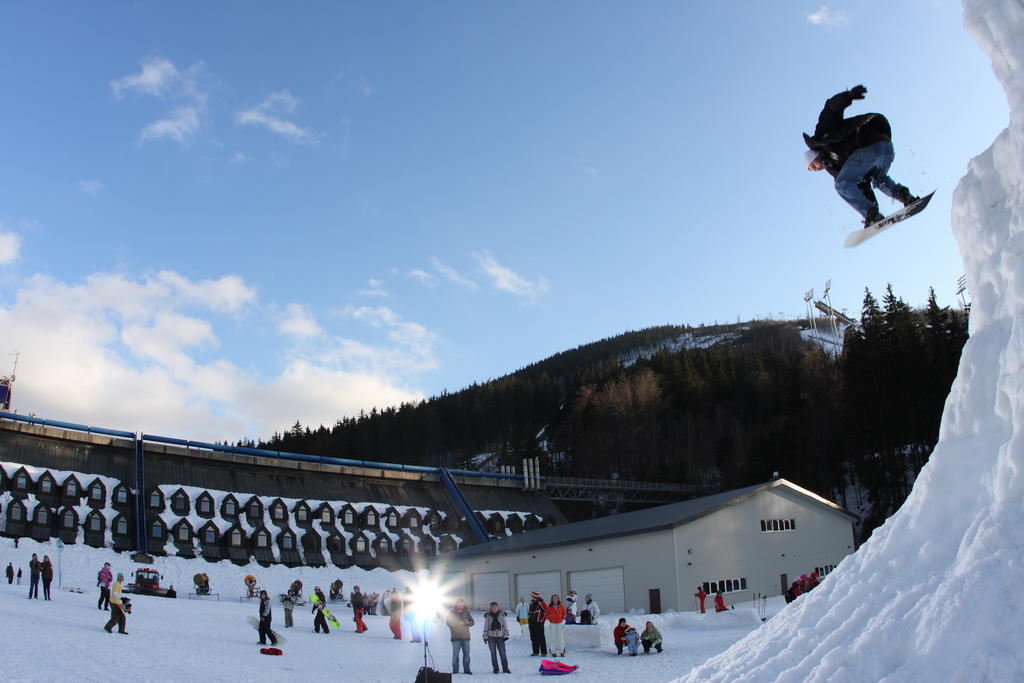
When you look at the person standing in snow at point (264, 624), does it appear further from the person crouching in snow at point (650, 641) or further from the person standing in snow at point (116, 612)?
the person crouching in snow at point (650, 641)

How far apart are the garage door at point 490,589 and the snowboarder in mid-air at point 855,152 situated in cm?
3407

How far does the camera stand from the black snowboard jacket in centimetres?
683

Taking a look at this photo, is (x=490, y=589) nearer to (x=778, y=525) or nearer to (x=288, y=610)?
(x=778, y=525)

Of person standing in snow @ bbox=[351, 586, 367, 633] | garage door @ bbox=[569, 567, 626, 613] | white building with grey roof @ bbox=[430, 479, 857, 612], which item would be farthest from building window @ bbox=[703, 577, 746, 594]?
person standing in snow @ bbox=[351, 586, 367, 633]

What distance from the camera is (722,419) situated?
264ft

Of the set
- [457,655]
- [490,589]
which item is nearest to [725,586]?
[490,589]

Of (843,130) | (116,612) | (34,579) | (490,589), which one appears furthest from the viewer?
(490,589)

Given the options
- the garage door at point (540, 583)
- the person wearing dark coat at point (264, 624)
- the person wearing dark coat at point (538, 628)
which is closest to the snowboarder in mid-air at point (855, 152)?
the person wearing dark coat at point (538, 628)

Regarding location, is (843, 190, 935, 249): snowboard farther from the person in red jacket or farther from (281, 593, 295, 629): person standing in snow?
(281, 593, 295, 629): person standing in snow

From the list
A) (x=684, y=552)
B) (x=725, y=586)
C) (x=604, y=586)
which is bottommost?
(x=725, y=586)

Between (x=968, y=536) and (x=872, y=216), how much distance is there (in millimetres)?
4535

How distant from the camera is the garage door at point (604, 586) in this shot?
32156 millimetres

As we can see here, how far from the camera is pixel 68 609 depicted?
20281mm

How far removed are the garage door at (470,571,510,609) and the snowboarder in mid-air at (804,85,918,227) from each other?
3407 centimetres
